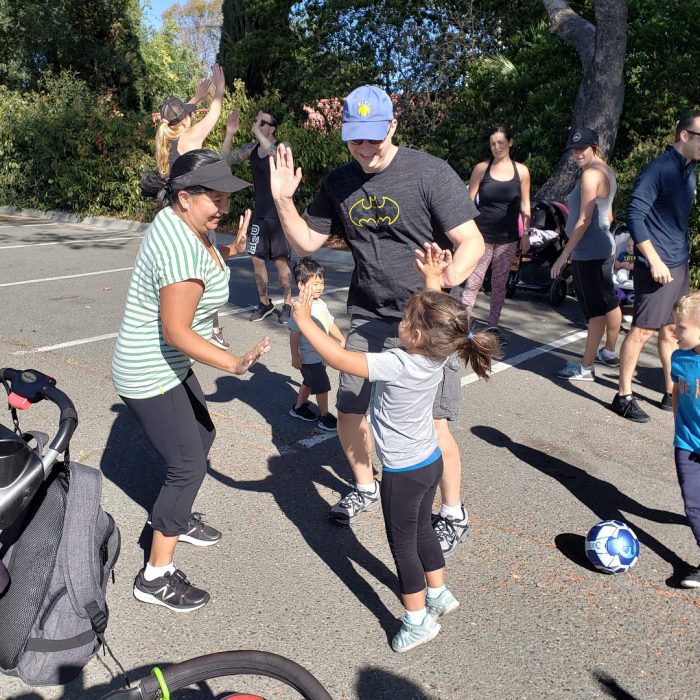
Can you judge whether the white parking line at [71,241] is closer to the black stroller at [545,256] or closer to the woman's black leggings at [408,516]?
the black stroller at [545,256]

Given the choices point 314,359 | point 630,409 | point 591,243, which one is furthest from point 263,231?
point 630,409

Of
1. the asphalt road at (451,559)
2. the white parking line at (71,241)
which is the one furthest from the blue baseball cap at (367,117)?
the white parking line at (71,241)

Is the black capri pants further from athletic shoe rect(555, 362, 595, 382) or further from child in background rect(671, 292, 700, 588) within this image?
athletic shoe rect(555, 362, 595, 382)

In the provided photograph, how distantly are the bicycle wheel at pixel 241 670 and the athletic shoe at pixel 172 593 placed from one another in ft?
3.72

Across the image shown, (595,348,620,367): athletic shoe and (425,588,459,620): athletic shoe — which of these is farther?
(595,348,620,367): athletic shoe

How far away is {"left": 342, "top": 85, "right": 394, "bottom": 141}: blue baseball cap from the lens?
3189mm

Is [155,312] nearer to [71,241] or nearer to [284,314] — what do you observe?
[284,314]

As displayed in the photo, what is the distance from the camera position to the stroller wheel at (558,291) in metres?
8.80

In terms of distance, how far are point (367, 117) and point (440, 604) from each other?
81.1 inches

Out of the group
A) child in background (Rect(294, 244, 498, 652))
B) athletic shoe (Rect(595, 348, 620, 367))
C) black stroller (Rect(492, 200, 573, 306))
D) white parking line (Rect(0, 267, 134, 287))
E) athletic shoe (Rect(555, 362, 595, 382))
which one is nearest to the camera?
child in background (Rect(294, 244, 498, 652))

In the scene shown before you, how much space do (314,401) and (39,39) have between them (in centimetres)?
2060

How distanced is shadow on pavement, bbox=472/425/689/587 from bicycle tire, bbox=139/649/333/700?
2.13 metres

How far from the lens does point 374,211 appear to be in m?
3.40

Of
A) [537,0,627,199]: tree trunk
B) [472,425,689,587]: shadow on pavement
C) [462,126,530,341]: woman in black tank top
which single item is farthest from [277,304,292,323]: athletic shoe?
[537,0,627,199]: tree trunk
